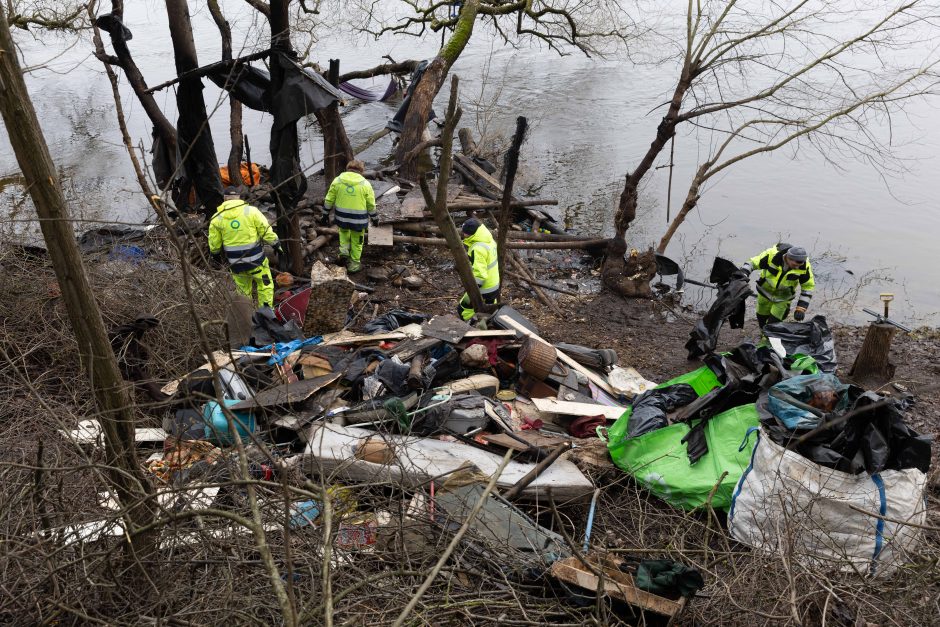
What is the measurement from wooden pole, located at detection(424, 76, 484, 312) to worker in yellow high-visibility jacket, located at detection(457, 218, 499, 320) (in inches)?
5.7

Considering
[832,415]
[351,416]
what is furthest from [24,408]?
[832,415]

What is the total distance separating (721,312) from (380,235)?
214 inches

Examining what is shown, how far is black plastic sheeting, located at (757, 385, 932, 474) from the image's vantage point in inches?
168

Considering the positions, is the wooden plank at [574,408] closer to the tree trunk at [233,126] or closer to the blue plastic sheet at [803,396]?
the blue plastic sheet at [803,396]

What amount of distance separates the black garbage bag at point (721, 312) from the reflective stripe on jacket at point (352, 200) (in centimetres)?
487

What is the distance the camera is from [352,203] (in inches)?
380

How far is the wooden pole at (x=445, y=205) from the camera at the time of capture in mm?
6453

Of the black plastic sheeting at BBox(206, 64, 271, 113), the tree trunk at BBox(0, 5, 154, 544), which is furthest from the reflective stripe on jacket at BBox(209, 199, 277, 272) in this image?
the tree trunk at BBox(0, 5, 154, 544)

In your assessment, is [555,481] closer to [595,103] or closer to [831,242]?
[831,242]

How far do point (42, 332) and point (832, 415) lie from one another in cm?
672

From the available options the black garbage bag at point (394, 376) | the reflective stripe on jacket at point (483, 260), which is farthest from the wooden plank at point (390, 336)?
the reflective stripe on jacket at point (483, 260)

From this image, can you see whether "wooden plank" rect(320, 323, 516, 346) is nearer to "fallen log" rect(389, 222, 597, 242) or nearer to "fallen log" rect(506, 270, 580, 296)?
"fallen log" rect(506, 270, 580, 296)

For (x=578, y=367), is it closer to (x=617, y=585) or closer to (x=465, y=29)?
(x=617, y=585)

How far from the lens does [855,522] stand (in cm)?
432
